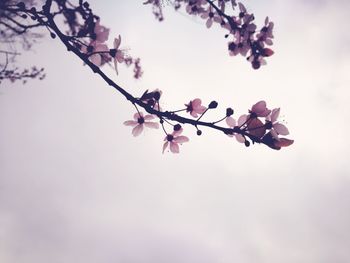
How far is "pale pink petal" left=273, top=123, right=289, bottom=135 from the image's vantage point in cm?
203

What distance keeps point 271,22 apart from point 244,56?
2.11 feet

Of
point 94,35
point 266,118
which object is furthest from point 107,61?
point 266,118

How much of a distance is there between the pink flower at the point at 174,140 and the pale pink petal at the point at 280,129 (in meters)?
0.87

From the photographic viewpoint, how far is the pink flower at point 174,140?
2.67 metres

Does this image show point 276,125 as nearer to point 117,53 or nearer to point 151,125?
point 151,125

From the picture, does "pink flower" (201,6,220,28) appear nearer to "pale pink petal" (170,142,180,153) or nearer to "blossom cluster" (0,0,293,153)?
"blossom cluster" (0,0,293,153)

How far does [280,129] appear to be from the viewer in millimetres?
2049

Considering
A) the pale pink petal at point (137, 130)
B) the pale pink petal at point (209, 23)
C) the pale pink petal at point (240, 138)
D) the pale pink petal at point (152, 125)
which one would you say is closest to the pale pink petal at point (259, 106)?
the pale pink petal at point (240, 138)

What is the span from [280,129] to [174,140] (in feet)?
3.32

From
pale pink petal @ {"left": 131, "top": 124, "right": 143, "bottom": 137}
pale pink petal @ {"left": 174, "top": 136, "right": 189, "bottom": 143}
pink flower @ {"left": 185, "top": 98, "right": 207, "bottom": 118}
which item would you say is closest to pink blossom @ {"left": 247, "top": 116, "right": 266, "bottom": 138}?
pink flower @ {"left": 185, "top": 98, "right": 207, "bottom": 118}

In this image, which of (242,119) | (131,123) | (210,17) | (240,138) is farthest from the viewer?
(210,17)

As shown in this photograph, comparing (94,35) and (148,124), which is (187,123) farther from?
(94,35)

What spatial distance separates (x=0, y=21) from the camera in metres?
3.71

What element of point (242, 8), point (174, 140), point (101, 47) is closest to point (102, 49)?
point (101, 47)
